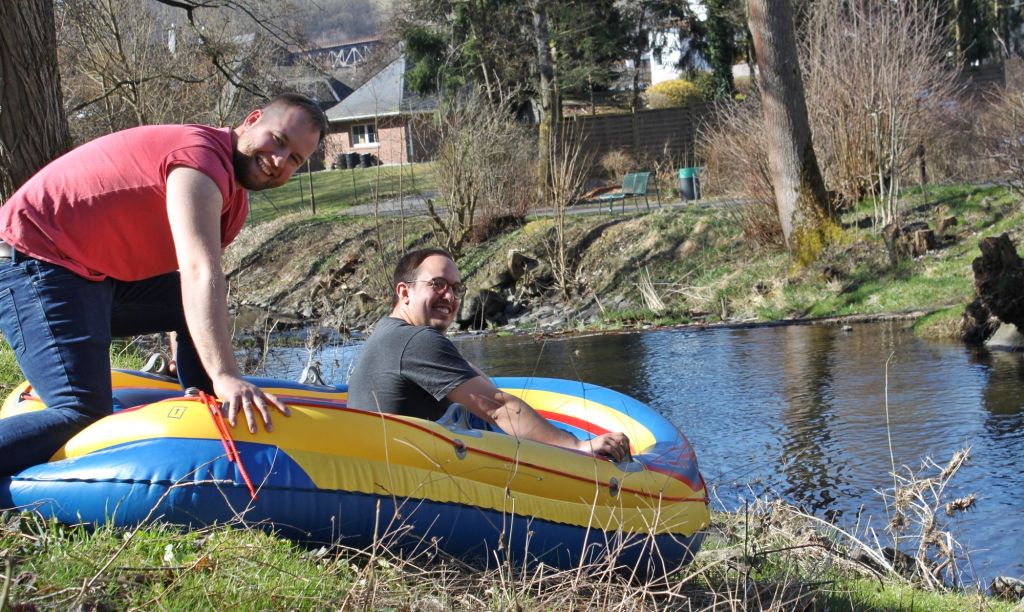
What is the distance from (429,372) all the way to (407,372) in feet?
0.29

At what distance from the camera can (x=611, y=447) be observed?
4.09m

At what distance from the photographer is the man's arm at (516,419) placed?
154 inches

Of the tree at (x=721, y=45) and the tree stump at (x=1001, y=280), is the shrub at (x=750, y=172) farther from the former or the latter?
the tree at (x=721, y=45)

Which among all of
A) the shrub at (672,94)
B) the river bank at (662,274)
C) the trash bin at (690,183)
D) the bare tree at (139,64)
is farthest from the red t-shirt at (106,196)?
the shrub at (672,94)

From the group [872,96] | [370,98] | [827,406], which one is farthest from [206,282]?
[370,98]

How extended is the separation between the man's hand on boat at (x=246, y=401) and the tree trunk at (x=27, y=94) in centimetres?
346

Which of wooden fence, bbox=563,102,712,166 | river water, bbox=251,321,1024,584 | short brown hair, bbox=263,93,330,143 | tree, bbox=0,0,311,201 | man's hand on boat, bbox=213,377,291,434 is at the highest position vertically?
wooden fence, bbox=563,102,712,166

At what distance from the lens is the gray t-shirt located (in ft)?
12.7

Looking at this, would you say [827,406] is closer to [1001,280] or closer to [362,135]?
[1001,280]

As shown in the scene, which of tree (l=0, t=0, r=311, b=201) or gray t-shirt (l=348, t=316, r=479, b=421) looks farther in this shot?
tree (l=0, t=0, r=311, b=201)

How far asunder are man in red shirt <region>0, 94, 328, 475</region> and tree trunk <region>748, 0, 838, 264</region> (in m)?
12.5

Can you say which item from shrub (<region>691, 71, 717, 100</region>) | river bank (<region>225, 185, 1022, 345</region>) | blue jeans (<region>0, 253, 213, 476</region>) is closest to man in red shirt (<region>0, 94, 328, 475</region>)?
blue jeans (<region>0, 253, 213, 476</region>)

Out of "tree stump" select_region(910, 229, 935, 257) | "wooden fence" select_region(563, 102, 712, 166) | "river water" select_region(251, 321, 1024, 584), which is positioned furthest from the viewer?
"wooden fence" select_region(563, 102, 712, 166)

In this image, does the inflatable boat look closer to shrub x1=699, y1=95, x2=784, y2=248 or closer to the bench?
shrub x1=699, y1=95, x2=784, y2=248
